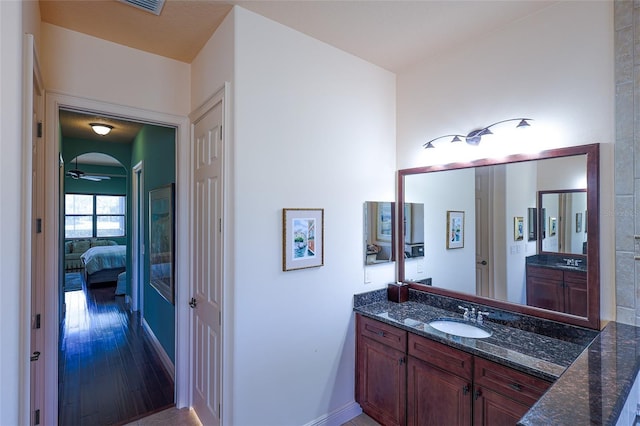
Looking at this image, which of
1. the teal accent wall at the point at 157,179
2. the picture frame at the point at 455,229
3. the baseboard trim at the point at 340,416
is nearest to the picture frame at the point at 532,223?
the picture frame at the point at 455,229

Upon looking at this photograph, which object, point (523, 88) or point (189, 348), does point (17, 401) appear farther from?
point (523, 88)

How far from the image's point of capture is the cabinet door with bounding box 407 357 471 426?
1816mm

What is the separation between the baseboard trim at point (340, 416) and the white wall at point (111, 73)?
8.42 feet

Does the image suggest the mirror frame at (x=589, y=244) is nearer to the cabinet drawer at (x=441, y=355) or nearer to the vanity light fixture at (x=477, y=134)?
the vanity light fixture at (x=477, y=134)

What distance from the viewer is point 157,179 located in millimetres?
3557

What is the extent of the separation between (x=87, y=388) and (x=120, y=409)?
0.56 m

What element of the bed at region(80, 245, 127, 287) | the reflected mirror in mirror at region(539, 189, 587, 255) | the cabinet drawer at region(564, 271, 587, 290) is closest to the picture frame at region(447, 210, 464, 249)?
the reflected mirror in mirror at region(539, 189, 587, 255)

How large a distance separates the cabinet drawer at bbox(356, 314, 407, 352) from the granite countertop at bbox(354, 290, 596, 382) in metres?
0.05

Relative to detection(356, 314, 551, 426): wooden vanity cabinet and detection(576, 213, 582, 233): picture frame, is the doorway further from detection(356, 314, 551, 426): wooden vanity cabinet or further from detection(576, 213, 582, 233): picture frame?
detection(576, 213, 582, 233): picture frame

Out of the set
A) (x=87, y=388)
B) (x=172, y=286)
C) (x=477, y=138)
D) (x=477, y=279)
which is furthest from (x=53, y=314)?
(x=477, y=138)

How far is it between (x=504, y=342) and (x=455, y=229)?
924mm

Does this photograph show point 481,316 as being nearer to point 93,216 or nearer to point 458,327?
point 458,327

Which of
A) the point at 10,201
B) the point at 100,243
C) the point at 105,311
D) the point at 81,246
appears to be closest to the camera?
the point at 10,201

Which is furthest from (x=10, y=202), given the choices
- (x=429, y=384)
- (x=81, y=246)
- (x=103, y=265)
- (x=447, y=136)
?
(x=81, y=246)
